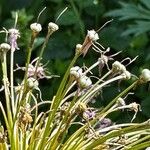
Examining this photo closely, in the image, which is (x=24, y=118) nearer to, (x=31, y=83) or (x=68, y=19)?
(x=31, y=83)

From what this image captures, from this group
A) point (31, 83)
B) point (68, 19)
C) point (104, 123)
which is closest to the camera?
point (31, 83)

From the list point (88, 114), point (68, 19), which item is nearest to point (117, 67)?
point (88, 114)

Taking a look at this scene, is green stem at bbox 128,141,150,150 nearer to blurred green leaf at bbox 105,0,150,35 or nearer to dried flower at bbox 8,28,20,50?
dried flower at bbox 8,28,20,50

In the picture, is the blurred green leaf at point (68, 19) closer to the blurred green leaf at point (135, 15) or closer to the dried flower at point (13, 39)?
the blurred green leaf at point (135, 15)

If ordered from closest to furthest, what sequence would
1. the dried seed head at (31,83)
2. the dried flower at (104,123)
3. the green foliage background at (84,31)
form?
the dried seed head at (31,83)
the dried flower at (104,123)
the green foliage background at (84,31)

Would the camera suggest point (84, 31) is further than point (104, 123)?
Yes

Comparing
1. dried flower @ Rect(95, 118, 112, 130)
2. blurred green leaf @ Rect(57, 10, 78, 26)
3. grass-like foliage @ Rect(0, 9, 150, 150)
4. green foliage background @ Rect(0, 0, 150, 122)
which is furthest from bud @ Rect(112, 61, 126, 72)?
blurred green leaf @ Rect(57, 10, 78, 26)

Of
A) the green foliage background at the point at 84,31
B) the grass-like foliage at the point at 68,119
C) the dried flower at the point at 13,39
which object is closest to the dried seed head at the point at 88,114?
the grass-like foliage at the point at 68,119

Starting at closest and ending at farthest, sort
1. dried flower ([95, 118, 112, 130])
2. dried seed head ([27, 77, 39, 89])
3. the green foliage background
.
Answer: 1. dried seed head ([27, 77, 39, 89])
2. dried flower ([95, 118, 112, 130])
3. the green foliage background

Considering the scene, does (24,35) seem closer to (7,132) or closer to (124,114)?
(124,114)
